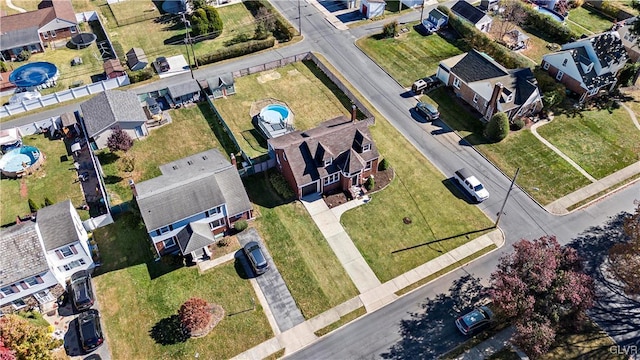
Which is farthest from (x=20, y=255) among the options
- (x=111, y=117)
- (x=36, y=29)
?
(x=36, y=29)

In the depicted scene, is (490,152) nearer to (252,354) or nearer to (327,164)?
(327,164)

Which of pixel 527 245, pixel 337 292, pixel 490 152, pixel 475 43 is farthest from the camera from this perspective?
pixel 475 43

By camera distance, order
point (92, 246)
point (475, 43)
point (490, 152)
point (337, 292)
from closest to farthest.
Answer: point (337, 292) < point (92, 246) < point (490, 152) < point (475, 43)

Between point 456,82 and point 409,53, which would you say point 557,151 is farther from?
point 409,53

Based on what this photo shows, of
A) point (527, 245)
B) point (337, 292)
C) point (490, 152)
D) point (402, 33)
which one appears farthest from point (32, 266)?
point (402, 33)

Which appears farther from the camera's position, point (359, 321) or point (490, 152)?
point (490, 152)
